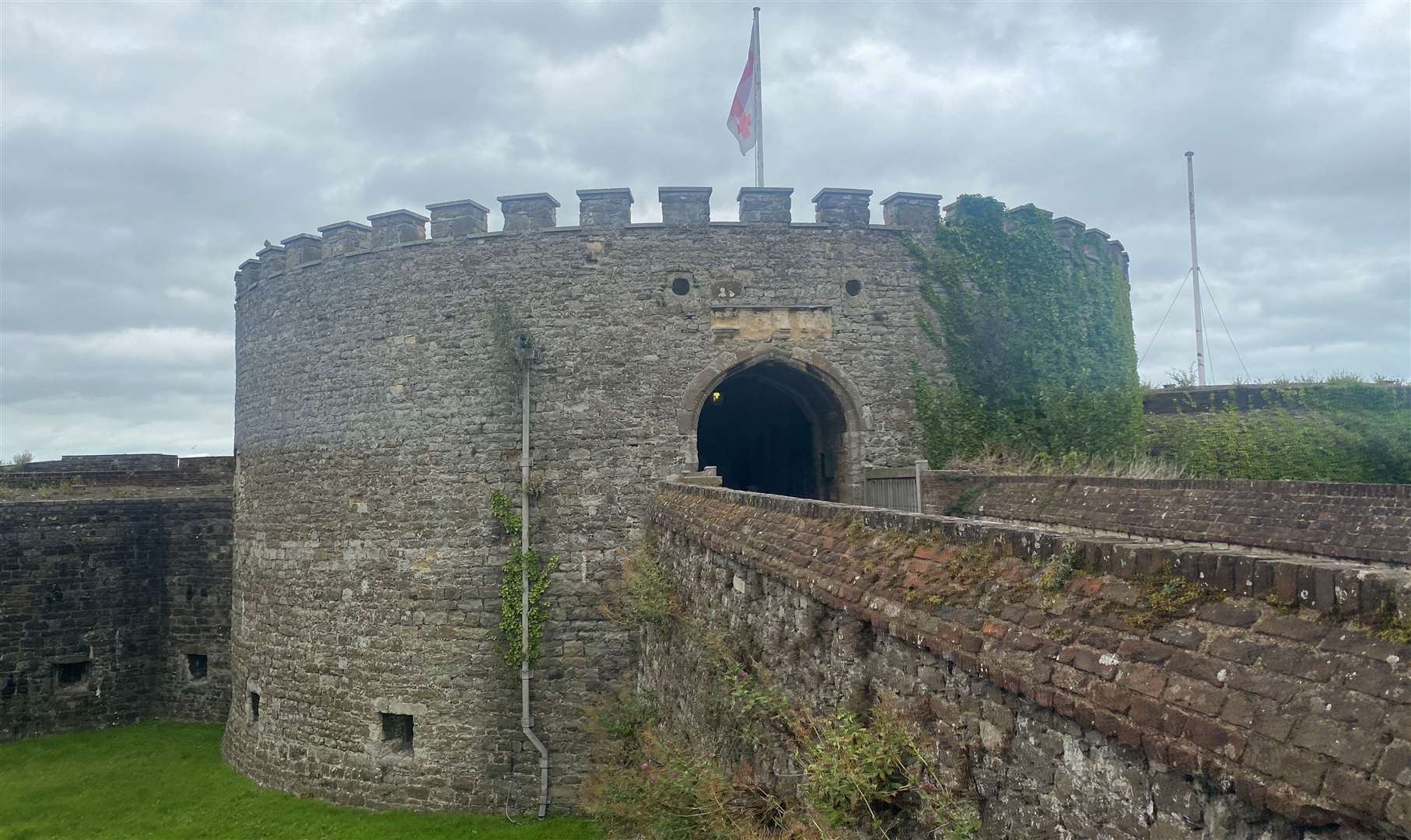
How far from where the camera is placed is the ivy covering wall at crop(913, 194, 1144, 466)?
13062mm

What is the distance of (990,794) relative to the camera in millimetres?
3299

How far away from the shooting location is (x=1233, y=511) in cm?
818

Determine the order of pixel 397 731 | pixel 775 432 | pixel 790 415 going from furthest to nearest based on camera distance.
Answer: pixel 775 432
pixel 790 415
pixel 397 731

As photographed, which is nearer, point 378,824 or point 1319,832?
point 1319,832

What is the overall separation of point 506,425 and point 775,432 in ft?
28.0

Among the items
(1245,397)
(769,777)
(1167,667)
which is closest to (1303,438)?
(1245,397)

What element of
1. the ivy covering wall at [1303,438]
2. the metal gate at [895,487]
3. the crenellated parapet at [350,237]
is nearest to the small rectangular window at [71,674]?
the crenellated parapet at [350,237]

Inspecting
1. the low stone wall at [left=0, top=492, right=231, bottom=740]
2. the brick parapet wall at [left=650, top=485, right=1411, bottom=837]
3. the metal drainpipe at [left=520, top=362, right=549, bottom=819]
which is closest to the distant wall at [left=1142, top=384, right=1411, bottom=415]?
the metal drainpipe at [left=520, top=362, right=549, bottom=819]

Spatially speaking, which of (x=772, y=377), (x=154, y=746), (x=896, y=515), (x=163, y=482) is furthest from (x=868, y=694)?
(x=163, y=482)

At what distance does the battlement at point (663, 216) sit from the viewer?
12797 millimetres

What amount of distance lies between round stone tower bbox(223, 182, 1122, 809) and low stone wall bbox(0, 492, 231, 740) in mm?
4662

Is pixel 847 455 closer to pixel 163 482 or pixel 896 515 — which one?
pixel 896 515

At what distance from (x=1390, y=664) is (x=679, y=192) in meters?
11.6

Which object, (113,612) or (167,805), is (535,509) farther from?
(113,612)
